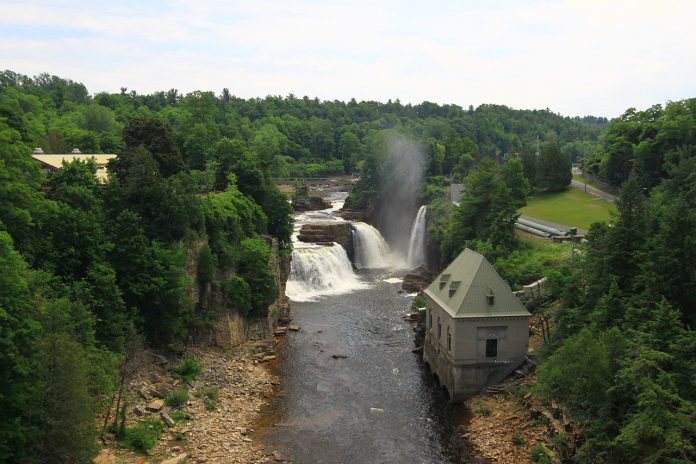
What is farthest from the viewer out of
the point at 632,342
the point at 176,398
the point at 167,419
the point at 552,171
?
the point at 552,171

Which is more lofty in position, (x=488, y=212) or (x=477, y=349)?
(x=488, y=212)

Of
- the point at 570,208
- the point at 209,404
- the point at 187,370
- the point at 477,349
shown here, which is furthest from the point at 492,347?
the point at 570,208

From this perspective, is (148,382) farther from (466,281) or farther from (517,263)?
(517,263)

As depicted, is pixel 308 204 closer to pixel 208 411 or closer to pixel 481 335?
pixel 481 335

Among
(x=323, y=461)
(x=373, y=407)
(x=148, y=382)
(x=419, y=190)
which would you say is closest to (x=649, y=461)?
(x=323, y=461)

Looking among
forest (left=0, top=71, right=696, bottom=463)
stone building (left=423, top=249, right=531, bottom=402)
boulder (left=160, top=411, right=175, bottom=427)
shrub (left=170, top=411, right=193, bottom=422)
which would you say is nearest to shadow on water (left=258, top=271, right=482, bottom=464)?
stone building (left=423, top=249, right=531, bottom=402)

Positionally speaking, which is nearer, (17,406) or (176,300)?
(17,406)

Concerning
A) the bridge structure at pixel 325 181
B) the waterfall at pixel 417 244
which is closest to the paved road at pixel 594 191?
the waterfall at pixel 417 244
